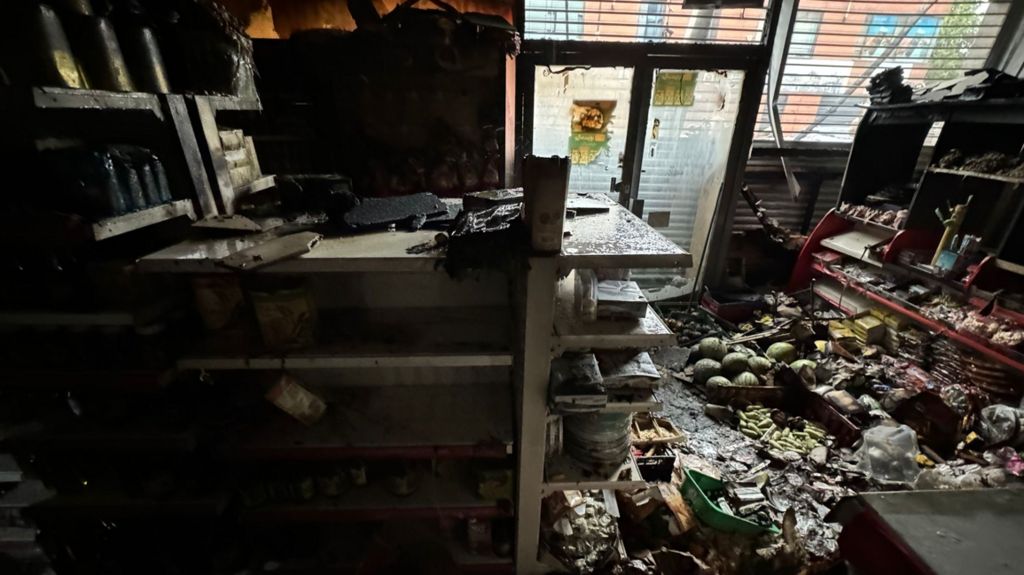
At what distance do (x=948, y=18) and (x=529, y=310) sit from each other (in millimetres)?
5321

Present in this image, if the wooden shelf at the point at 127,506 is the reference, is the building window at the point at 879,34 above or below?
above

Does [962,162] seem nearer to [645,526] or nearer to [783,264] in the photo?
[783,264]

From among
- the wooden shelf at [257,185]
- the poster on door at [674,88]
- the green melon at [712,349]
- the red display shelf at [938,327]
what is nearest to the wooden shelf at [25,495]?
the wooden shelf at [257,185]

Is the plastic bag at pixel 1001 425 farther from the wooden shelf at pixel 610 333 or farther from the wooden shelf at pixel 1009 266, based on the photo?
the wooden shelf at pixel 610 333

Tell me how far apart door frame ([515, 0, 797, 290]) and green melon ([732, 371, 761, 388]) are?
6.21ft

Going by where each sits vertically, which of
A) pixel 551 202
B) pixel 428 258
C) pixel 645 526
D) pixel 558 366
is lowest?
pixel 645 526

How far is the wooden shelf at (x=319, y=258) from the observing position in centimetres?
121

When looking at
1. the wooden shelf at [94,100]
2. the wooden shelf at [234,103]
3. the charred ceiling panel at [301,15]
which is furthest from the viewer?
the charred ceiling panel at [301,15]

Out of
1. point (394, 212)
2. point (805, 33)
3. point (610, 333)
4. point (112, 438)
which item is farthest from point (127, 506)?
point (805, 33)

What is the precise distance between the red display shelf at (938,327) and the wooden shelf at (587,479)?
2.65 m

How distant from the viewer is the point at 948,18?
12.3 ft

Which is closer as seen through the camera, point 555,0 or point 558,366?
point 558,366

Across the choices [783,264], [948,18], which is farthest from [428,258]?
[948,18]

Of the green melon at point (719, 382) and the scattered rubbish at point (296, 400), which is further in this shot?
the green melon at point (719, 382)
